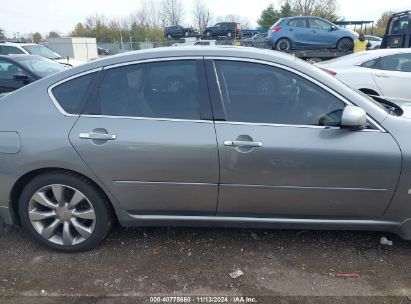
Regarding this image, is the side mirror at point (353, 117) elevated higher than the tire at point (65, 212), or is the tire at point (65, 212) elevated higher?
the side mirror at point (353, 117)

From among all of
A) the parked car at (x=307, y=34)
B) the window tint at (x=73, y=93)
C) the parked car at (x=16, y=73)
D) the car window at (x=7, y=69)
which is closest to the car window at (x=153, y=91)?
the window tint at (x=73, y=93)

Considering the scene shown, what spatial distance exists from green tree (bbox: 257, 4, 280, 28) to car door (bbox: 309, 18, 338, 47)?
37.6 metres

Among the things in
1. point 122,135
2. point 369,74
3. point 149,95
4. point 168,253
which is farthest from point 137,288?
point 369,74

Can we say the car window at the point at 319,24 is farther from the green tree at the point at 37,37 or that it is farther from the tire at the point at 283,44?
the green tree at the point at 37,37

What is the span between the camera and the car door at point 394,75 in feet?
20.5

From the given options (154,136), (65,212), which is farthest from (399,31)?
(65,212)

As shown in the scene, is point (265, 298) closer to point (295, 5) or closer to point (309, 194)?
point (309, 194)

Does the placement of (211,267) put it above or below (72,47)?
below

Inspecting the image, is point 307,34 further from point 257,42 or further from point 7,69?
point 7,69

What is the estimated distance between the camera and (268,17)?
50500 mm

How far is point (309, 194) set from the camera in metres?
2.62

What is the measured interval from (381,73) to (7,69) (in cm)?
801

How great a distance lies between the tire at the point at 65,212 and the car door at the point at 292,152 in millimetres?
1009

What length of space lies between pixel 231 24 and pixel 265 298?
32.8m
